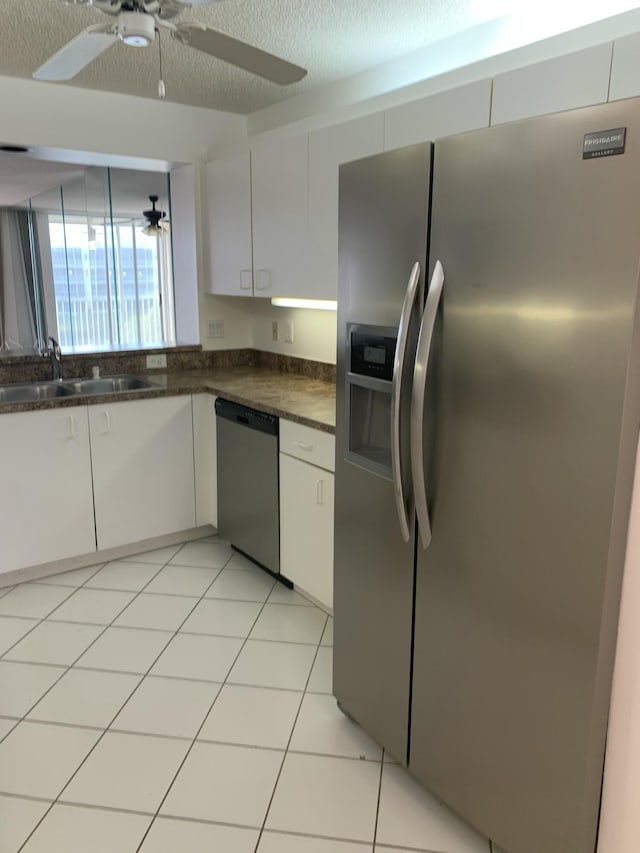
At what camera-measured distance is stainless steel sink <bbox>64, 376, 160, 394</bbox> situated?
11.3 ft

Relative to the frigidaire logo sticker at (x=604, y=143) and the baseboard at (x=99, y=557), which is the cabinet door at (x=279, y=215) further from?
the frigidaire logo sticker at (x=604, y=143)

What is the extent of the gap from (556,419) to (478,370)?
0.22 meters

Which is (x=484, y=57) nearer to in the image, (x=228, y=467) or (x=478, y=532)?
(x=478, y=532)

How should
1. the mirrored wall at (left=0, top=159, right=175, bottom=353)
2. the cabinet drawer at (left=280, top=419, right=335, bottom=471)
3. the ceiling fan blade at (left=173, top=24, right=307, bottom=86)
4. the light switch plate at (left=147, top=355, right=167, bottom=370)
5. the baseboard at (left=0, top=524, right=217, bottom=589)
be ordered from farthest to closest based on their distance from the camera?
the mirrored wall at (left=0, top=159, right=175, bottom=353) → the light switch plate at (left=147, top=355, right=167, bottom=370) → the baseboard at (left=0, top=524, right=217, bottom=589) → the cabinet drawer at (left=280, top=419, right=335, bottom=471) → the ceiling fan blade at (left=173, top=24, right=307, bottom=86)

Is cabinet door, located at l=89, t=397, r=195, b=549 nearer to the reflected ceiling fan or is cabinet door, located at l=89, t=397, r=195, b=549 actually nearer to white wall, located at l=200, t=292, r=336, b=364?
white wall, located at l=200, t=292, r=336, b=364

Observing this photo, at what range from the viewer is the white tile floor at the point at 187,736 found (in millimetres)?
1700

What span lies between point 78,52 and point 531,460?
175 cm

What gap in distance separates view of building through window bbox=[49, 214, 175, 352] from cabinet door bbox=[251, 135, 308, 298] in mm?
3161

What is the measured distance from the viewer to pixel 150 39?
5.70 ft

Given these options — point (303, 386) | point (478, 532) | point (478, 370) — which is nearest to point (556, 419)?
point (478, 370)

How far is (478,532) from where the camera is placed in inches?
58.5

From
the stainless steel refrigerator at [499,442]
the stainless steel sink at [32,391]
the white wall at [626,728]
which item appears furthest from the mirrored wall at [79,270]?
the white wall at [626,728]

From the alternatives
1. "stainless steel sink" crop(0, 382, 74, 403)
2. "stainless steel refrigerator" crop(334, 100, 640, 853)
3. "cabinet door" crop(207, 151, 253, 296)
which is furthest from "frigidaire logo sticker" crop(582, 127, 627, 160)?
"stainless steel sink" crop(0, 382, 74, 403)

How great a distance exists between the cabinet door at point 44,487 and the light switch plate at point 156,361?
813mm
